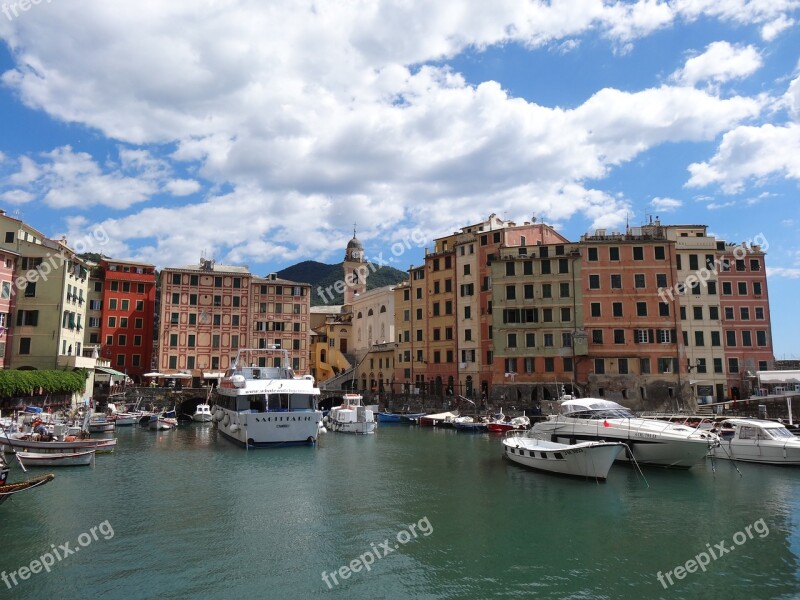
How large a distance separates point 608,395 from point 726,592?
42.7m

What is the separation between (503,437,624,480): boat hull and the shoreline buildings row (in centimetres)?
2744

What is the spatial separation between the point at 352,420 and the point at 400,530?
113 feet

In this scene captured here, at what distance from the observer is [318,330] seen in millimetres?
96750

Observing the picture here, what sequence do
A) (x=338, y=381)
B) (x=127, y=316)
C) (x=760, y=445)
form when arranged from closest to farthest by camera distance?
(x=760, y=445), (x=127, y=316), (x=338, y=381)

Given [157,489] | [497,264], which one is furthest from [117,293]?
[157,489]

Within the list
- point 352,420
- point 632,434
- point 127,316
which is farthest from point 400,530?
point 127,316

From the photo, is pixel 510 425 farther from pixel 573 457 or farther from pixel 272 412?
pixel 573 457

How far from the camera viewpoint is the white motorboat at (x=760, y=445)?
1270 inches

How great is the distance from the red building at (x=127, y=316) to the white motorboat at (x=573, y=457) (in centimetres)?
5764

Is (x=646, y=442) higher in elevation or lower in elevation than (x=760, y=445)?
higher

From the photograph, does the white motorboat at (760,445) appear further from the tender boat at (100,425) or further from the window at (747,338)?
the tender boat at (100,425)

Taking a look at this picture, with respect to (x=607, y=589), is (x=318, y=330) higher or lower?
higher

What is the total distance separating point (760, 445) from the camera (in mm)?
33031

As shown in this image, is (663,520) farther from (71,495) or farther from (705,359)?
Answer: (705,359)
